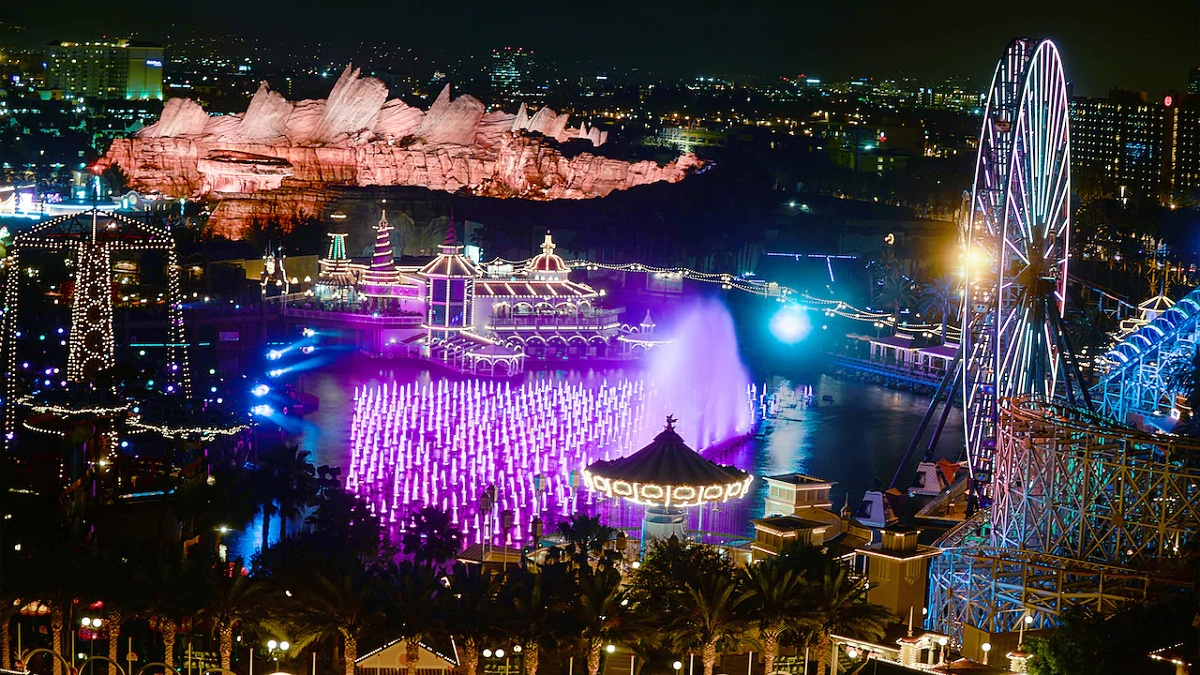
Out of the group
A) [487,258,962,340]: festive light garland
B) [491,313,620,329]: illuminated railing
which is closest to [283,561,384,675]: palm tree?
[491,313,620,329]: illuminated railing

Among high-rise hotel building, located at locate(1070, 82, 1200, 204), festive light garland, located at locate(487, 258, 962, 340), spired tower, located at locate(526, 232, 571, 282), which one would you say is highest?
high-rise hotel building, located at locate(1070, 82, 1200, 204)

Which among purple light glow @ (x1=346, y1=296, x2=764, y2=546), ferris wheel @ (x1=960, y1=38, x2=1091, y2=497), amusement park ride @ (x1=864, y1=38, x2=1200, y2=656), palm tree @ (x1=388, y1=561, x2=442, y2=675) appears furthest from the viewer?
purple light glow @ (x1=346, y1=296, x2=764, y2=546)

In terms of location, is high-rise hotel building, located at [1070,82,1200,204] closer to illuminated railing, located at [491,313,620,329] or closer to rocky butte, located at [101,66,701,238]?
rocky butte, located at [101,66,701,238]

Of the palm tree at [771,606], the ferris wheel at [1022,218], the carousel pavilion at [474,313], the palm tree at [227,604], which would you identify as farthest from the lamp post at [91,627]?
the carousel pavilion at [474,313]

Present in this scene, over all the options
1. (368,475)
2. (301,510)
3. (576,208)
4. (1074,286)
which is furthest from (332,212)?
(301,510)

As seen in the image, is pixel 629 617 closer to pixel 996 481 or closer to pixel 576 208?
pixel 996 481
